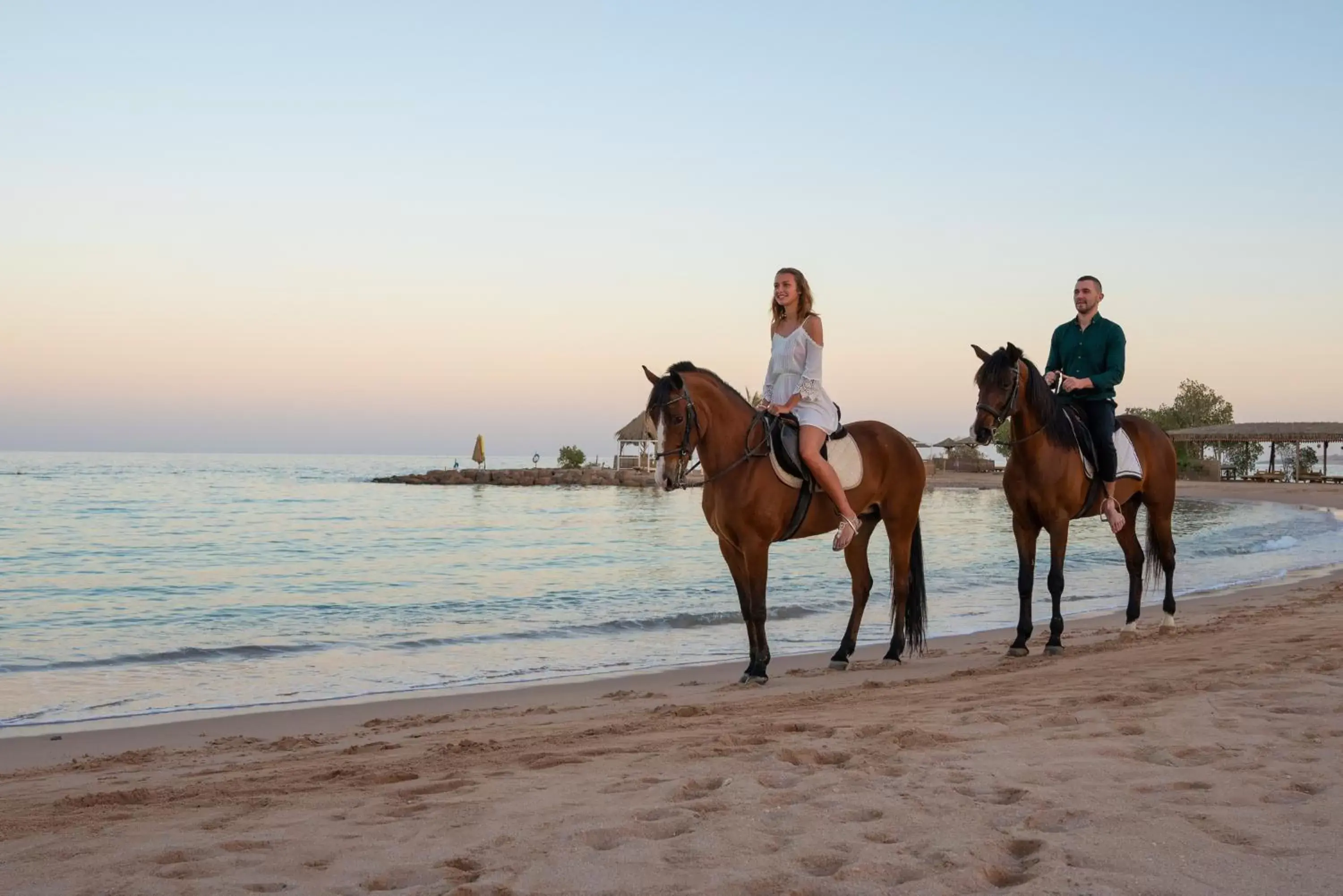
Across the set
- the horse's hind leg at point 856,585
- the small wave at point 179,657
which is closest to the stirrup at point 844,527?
the horse's hind leg at point 856,585

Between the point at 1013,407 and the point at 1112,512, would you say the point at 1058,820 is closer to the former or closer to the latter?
the point at 1013,407

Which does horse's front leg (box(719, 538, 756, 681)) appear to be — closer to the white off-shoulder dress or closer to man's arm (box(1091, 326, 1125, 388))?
the white off-shoulder dress

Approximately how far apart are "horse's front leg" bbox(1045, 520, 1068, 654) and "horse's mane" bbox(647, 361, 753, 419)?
2704 mm

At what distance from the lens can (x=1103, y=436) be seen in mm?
8195

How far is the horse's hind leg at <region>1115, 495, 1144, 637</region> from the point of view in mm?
8922

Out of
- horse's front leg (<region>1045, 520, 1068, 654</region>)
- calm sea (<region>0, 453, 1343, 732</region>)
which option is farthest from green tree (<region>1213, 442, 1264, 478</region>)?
horse's front leg (<region>1045, 520, 1068, 654</region>)

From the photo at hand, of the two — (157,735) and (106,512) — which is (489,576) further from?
(106,512)

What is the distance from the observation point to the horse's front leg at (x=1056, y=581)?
7805 mm

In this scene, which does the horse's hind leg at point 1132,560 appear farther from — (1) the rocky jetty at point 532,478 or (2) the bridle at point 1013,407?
(1) the rocky jetty at point 532,478

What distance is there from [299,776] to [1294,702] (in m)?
4.49

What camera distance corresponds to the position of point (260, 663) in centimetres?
912

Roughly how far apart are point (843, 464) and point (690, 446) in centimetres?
125

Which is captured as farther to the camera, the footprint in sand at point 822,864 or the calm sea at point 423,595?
the calm sea at point 423,595

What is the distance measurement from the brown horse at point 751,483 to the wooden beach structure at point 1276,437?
46.5 m
